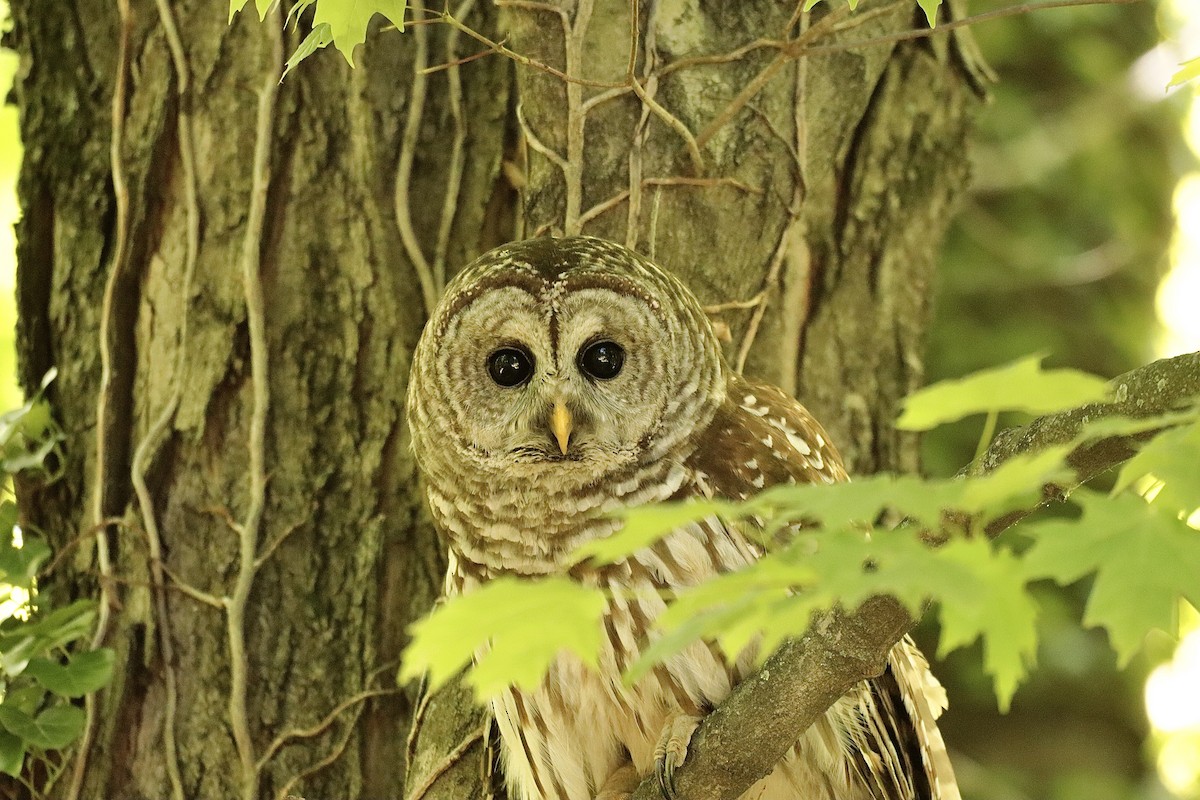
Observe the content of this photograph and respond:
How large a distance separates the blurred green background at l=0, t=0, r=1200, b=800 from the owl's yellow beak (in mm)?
3171

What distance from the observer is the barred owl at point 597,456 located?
7.80ft

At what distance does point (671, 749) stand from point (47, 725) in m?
1.30

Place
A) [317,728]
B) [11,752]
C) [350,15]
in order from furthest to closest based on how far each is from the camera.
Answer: [317,728], [11,752], [350,15]

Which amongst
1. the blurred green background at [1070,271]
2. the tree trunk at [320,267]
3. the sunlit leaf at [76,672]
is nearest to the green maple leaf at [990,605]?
the tree trunk at [320,267]

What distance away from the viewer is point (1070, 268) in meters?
5.59

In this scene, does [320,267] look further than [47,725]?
Yes

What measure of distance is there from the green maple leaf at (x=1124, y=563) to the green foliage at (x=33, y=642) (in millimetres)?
2031

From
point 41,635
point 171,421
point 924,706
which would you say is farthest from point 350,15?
point 924,706

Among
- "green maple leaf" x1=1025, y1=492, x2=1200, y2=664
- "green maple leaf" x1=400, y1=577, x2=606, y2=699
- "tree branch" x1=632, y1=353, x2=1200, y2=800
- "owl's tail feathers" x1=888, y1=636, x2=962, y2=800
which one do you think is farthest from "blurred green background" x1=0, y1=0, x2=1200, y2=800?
"green maple leaf" x1=400, y1=577, x2=606, y2=699

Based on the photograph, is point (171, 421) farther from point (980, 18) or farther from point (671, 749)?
point (980, 18)

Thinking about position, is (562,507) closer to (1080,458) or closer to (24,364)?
(1080,458)

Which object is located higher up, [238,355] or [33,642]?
[238,355]

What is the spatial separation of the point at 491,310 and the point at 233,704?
1.01 metres

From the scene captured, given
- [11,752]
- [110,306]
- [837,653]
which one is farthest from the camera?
[110,306]
